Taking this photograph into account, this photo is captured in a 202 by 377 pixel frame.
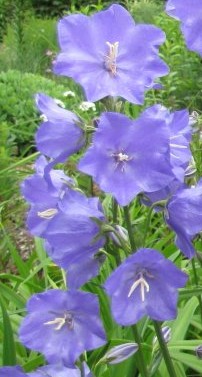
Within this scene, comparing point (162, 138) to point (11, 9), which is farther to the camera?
point (11, 9)

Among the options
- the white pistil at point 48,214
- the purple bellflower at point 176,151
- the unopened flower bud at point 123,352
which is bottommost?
the unopened flower bud at point 123,352

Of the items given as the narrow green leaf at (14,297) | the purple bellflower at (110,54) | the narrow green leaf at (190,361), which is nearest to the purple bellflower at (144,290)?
the purple bellflower at (110,54)

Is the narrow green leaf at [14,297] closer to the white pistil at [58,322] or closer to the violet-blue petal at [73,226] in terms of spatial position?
the white pistil at [58,322]

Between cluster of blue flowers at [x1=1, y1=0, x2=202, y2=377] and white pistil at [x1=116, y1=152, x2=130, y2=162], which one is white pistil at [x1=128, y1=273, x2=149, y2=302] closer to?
cluster of blue flowers at [x1=1, y1=0, x2=202, y2=377]

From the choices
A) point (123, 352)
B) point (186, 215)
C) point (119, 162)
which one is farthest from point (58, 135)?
point (123, 352)

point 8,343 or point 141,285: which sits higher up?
point 141,285

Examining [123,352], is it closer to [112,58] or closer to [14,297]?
[112,58]

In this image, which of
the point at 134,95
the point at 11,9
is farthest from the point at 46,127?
the point at 11,9

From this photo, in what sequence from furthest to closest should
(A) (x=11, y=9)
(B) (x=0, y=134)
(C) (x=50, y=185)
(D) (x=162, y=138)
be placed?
(A) (x=11, y=9) < (B) (x=0, y=134) < (C) (x=50, y=185) < (D) (x=162, y=138)

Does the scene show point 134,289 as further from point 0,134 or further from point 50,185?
point 0,134
